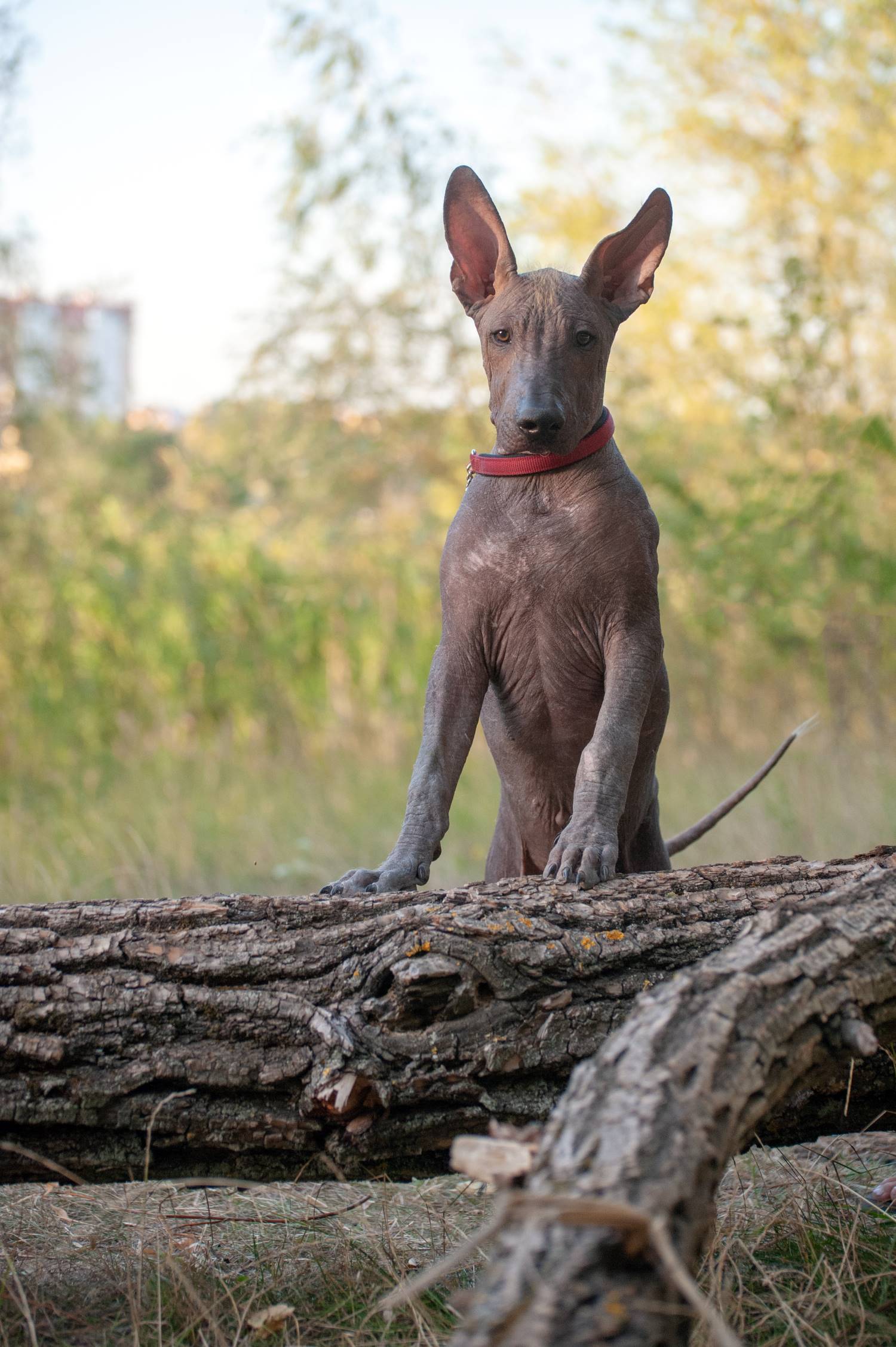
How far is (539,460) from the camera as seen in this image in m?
2.47

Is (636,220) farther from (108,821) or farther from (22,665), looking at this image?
(22,665)

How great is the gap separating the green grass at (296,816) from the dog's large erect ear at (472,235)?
2797 millimetres

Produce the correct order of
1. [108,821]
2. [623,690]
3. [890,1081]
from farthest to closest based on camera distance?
[108,821] < [623,690] < [890,1081]

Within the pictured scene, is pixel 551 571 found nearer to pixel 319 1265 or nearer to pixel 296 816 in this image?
Result: pixel 319 1265

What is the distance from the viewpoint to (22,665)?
7789mm

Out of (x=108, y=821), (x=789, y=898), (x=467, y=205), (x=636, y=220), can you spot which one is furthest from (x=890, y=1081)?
(x=108, y=821)

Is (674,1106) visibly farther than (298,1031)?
No

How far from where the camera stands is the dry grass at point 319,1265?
Result: 6.22 feet

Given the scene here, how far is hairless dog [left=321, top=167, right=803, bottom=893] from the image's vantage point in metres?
2.37

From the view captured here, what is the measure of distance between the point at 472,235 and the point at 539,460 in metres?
0.55

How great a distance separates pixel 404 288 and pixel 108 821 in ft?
17.4

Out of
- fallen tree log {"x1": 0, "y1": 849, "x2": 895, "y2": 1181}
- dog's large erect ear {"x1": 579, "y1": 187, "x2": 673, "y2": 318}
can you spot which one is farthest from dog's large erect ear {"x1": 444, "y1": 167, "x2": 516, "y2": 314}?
fallen tree log {"x1": 0, "y1": 849, "x2": 895, "y2": 1181}

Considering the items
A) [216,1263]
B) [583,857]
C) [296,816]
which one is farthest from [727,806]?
[296,816]

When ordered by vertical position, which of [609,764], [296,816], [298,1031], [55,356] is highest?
[55,356]
